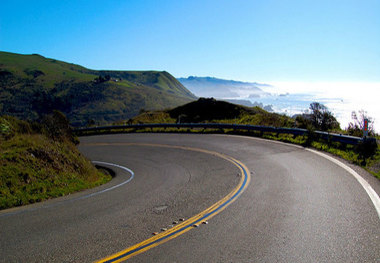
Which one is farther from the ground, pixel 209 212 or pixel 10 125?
pixel 10 125

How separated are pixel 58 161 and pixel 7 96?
639ft

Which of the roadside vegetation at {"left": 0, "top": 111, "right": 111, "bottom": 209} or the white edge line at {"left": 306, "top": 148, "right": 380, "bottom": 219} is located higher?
the white edge line at {"left": 306, "top": 148, "right": 380, "bottom": 219}

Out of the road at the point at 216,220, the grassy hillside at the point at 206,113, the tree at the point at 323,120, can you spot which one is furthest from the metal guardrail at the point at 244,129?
the grassy hillside at the point at 206,113

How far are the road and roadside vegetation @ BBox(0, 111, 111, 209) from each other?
3.61ft

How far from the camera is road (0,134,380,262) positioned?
4363 millimetres

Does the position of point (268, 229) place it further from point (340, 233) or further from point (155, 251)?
point (155, 251)

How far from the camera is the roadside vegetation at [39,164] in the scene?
26.0 ft

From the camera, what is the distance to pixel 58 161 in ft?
33.3

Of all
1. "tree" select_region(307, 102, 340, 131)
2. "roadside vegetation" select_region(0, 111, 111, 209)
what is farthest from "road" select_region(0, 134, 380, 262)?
"tree" select_region(307, 102, 340, 131)

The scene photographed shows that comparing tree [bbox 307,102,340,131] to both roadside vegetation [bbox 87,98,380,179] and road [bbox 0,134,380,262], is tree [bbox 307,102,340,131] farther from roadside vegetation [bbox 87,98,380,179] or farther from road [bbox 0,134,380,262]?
road [bbox 0,134,380,262]

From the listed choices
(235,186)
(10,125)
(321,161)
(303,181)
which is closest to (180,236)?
(235,186)

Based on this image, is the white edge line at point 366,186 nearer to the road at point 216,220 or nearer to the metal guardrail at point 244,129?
the road at point 216,220

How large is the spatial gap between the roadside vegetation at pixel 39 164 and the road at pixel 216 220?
43.3 inches

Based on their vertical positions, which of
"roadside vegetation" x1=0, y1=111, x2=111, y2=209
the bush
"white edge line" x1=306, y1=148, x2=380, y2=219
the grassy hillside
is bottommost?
"roadside vegetation" x1=0, y1=111, x2=111, y2=209
